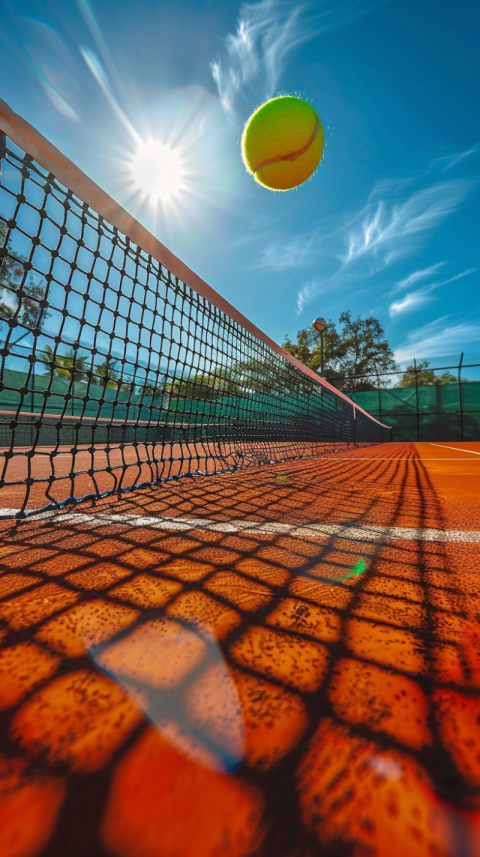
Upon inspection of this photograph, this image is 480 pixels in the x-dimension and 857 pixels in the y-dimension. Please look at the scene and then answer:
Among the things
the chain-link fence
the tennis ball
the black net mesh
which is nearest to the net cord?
the black net mesh

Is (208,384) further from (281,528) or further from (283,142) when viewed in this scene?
(283,142)

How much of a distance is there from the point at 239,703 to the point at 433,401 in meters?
19.0

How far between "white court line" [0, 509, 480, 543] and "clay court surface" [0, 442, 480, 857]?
0.14 m

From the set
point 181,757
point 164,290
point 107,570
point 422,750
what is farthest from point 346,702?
point 164,290

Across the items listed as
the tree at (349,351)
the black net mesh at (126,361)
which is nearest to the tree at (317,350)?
the tree at (349,351)

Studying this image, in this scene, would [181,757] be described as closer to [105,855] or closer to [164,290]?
[105,855]

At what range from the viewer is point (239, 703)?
0.48 m

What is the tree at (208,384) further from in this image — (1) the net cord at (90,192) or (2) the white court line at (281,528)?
(2) the white court line at (281,528)

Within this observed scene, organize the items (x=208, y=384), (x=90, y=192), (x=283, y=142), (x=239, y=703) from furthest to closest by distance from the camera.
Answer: (x=283, y=142), (x=208, y=384), (x=90, y=192), (x=239, y=703)

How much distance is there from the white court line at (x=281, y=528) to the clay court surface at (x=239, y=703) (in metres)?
0.14

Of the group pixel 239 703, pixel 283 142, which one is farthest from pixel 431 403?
pixel 239 703

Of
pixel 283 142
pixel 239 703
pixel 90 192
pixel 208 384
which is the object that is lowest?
pixel 239 703

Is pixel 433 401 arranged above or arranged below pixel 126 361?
above

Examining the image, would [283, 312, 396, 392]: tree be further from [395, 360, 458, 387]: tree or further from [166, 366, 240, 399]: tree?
[166, 366, 240, 399]: tree
